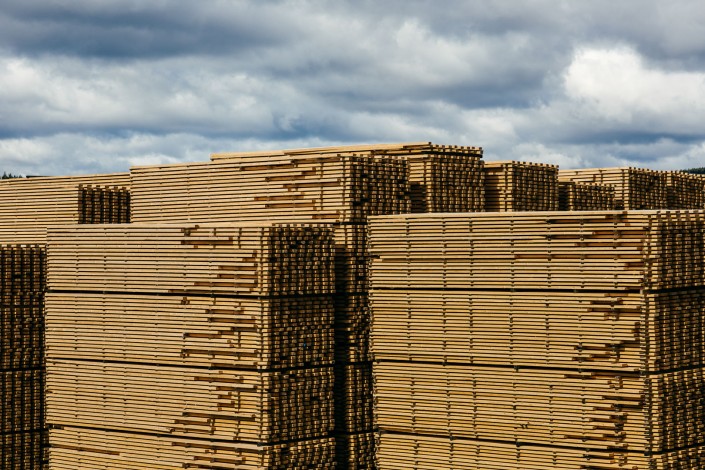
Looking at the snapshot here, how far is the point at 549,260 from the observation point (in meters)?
11.9

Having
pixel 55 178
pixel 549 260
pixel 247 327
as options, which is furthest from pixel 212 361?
pixel 55 178

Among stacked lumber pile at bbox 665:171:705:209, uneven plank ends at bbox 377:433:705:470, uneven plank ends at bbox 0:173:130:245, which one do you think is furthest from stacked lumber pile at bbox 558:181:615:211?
uneven plank ends at bbox 0:173:130:245

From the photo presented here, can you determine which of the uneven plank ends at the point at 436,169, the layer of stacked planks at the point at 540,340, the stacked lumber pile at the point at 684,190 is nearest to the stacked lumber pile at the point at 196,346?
the layer of stacked planks at the point at 540,340

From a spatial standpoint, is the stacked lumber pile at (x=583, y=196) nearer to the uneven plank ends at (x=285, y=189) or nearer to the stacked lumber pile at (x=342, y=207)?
the stacked lumber pile at (x=342, y=207)

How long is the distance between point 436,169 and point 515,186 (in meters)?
1.72

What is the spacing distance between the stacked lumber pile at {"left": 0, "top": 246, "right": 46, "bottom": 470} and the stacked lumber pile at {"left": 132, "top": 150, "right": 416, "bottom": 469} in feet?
10.3

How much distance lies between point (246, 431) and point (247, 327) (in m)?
1.22

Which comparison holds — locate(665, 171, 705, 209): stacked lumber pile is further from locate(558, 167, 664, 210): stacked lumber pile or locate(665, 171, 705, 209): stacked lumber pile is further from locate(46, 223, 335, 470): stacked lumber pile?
locate(46, 223, 335, 470): stacked lumber pile

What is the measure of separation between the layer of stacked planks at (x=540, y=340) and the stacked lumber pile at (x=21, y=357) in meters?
5.69

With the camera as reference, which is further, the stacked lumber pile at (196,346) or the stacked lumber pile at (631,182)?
the stacked lumber pile at (631,182)

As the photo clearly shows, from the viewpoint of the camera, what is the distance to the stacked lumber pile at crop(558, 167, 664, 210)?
1997 centimetres

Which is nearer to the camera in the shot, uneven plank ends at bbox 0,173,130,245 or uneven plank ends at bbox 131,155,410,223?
uneven plank ends at bbox 131,155,410,223

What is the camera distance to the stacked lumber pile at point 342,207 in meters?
13.5

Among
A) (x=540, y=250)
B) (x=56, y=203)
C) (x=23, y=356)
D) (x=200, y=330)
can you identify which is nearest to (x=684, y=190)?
(x=540, y=250)
